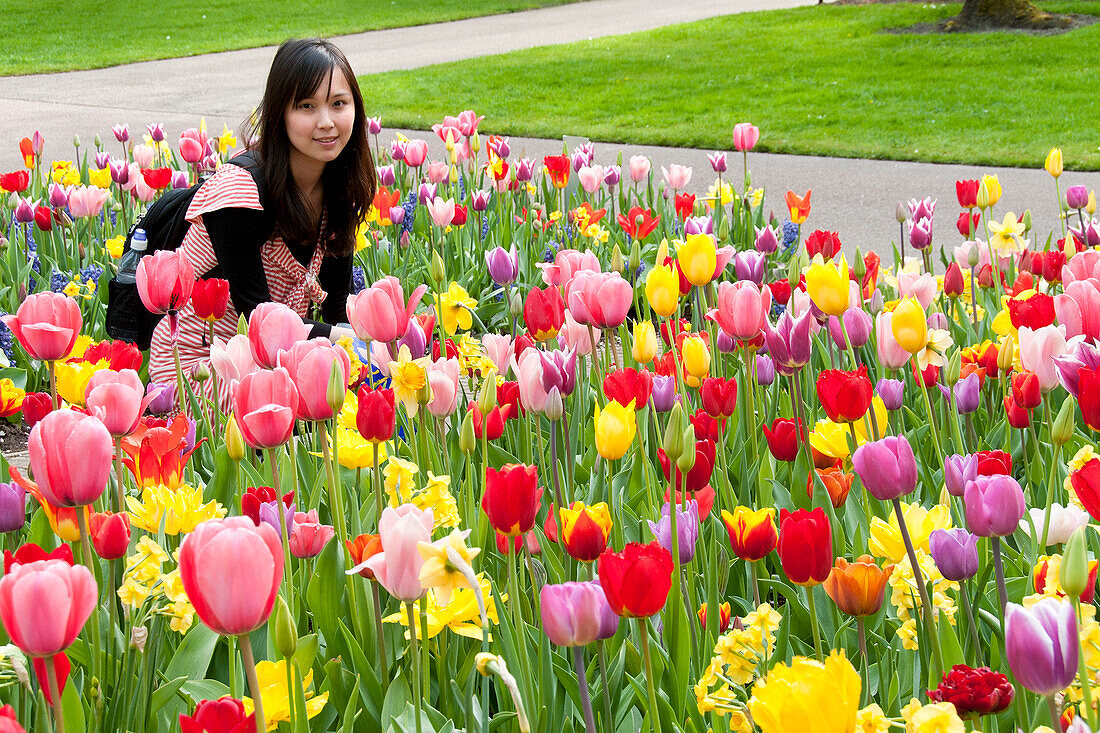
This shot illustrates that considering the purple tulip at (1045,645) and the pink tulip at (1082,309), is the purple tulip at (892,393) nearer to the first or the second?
the pink tulip at (1082,309)

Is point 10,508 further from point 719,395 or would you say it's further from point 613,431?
point 719,395

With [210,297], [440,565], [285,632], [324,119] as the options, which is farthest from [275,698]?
[324,119]

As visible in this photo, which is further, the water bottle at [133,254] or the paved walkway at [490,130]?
the paved walkway at [490,130]

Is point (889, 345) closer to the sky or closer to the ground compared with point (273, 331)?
closer to the ground

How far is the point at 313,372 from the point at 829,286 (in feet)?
2.97

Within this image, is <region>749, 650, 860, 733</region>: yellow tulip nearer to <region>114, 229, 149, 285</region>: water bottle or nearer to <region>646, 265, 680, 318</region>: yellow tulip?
<region>646, 265, 680, 318</region>: yellow tulip

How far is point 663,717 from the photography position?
1.37 meters

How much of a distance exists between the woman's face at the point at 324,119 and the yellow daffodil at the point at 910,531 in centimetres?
214

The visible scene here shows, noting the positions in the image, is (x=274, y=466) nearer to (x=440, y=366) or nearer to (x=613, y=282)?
(x=440, y=366)

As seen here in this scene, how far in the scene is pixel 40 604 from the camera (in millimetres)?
928

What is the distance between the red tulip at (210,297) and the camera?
2.34 m

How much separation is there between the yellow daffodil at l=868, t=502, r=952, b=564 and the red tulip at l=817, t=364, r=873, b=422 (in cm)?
16

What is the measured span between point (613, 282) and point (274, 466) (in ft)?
2.44

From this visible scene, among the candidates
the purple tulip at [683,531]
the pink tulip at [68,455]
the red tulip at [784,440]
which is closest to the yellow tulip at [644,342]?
the red tulip at [784,440]
